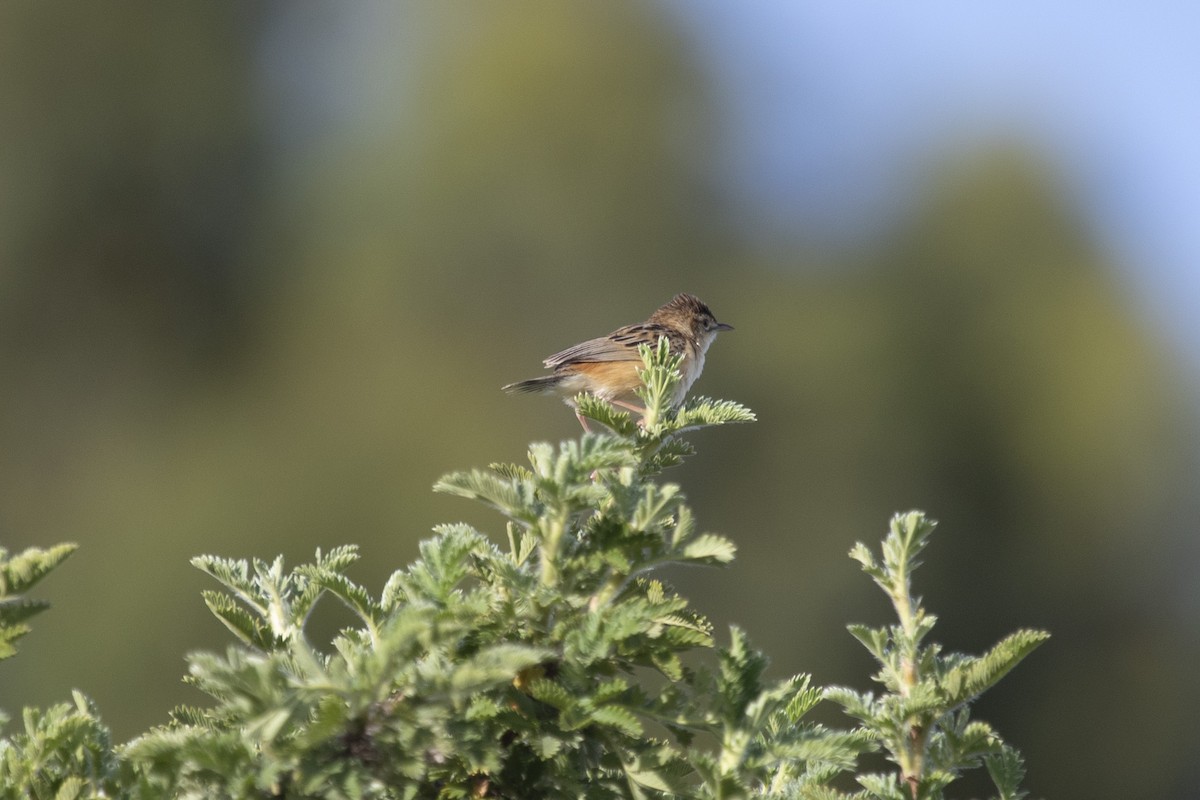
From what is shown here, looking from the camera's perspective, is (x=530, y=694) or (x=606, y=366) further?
(x=606, y=366)

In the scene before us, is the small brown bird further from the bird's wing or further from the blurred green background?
the blurred green background

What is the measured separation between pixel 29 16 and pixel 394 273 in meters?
18.4

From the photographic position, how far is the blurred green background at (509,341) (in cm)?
4266

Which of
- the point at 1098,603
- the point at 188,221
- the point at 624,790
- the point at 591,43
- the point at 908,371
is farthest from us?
the point at 188,221

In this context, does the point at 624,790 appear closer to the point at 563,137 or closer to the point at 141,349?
the point at 563,137

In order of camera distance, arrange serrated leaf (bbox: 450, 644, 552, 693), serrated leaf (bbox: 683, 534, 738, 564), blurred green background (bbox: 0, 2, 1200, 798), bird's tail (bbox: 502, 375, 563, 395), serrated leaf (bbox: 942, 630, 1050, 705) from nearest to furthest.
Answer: serrated leaf (bbox: 450, 644, 552, 693) < serrated leaf (bbox: 683, 534, 738, 564) < serrated leaf (bbox: 942, 630, 1050, 705) < bird's tail (bbox: 502, 375, 563, 395) < blurred green background (bbox: 0, 2, 1200, 798)

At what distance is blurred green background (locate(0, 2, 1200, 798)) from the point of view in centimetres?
4266

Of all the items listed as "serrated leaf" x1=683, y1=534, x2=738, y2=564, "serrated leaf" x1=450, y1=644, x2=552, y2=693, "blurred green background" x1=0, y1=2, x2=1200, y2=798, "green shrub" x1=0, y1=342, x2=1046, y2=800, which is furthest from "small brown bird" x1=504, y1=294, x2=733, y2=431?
"blurred green background" x1=0, y1=2, x2=1200, y2=798

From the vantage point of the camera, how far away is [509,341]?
4741cm

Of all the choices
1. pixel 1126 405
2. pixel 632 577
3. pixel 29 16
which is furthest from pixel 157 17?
pixel 632 577

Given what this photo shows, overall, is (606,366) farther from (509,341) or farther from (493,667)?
(509,341)

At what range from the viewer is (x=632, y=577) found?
2.61 meters

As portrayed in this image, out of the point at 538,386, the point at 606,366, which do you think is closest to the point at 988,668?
the point at 538,386

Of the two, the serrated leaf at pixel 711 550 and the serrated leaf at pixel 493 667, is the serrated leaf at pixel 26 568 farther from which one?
the serrated leaf at pixel 711 550
